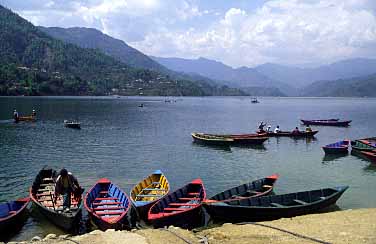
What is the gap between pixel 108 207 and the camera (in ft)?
72.5

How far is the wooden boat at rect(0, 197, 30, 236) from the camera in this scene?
20047 millimetres

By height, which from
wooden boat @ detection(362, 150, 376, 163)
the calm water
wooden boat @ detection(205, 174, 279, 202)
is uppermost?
wooden boat @ detection(362, 150, 376, 163)

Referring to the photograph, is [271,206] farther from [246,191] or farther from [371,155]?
[371,155]

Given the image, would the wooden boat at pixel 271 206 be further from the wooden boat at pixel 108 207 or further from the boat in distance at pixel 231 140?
the boat in distance at pixel 231 140

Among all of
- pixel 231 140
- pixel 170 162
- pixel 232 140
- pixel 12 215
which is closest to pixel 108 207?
pixel 12 215

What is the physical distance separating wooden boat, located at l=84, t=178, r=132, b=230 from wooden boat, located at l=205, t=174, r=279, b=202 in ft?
16.6

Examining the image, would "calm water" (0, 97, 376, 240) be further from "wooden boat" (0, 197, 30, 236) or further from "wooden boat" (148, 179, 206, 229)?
"wooden boat" (148, 179, 206, 229)

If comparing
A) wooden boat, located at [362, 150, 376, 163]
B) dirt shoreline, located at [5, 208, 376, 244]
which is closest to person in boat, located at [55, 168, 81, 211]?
dirt shoreline, located at [5, 208, 376, 244]

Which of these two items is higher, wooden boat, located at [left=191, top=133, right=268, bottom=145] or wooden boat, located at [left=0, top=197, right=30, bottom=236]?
wooden boat, located at [left=191, top=133, right=268, bottom=145]

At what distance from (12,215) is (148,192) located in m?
8.70

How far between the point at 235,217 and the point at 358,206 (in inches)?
404

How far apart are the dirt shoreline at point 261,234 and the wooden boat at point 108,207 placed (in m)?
1.13

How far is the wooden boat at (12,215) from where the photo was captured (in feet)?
65.8

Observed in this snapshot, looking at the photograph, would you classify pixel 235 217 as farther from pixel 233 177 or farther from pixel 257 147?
pixel 257 147
